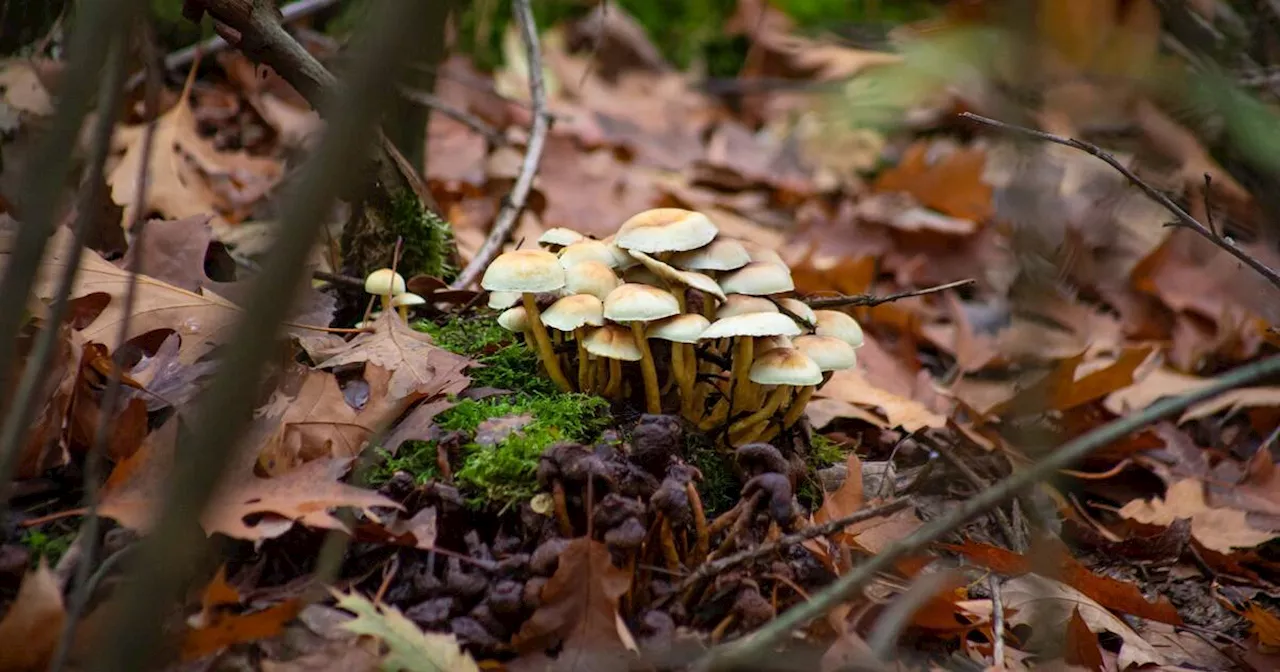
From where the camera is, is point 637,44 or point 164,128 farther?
point 637,44

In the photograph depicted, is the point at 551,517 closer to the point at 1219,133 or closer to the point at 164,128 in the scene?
the point at 164,128

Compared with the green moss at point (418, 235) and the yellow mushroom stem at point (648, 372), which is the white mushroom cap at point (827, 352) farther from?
the green moss at point (418, 235)

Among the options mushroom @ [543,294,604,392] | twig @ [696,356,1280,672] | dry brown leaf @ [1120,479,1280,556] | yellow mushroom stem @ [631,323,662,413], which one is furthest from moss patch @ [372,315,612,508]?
dry brown leaf @ [1120,479,1280,556]

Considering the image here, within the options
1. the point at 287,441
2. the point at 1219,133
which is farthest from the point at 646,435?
the point at 1219,133

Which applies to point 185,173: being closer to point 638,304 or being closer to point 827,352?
point 638,304

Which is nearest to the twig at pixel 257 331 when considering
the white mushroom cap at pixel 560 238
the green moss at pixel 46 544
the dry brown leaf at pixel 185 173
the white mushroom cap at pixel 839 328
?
the green moss at pixel 46 544

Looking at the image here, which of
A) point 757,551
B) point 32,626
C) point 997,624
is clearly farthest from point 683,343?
point 32,626

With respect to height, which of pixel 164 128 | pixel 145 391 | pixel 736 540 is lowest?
pixel 736 540
